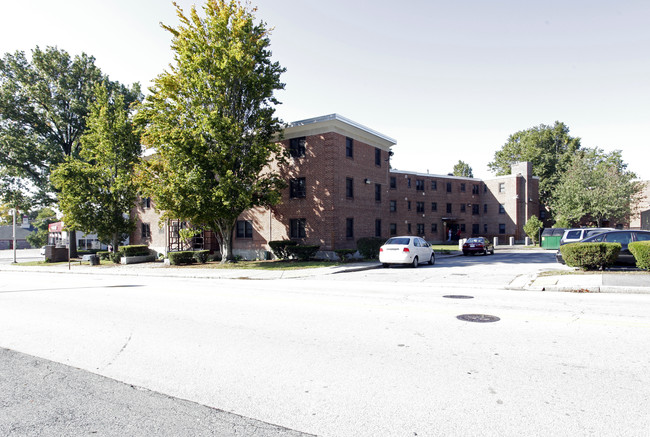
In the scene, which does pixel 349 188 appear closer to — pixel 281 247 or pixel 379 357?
pixel 281 247

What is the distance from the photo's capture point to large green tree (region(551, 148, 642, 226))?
46.0 meters

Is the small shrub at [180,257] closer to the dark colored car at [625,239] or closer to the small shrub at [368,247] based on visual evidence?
the small shrub at [368,247]

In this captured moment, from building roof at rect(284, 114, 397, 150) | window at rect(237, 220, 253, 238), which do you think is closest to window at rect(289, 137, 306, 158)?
building roof at rect(284, 114, 397, 150)

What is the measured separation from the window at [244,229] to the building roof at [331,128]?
741cm

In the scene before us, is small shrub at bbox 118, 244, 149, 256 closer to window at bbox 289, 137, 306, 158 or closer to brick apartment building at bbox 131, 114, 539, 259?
brick apartment building at bbox 131, 114, 539, 259

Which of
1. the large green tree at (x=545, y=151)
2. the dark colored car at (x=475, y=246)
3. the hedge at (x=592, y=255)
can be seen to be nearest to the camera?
the hedge at (x=592, y=255)

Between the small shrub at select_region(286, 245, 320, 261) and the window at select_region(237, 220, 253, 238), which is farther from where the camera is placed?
the window at select_region(237, 220, 253, 238)

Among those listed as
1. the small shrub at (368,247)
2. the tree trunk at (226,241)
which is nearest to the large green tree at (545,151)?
the small shrub at (368,247)

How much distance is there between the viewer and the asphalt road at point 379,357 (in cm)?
348

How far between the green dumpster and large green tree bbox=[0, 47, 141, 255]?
44.0 m

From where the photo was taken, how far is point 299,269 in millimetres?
20016

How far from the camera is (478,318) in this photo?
7422mm

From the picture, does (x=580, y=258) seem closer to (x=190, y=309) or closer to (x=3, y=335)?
(x=190, y=309)

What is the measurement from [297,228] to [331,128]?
7.41m
